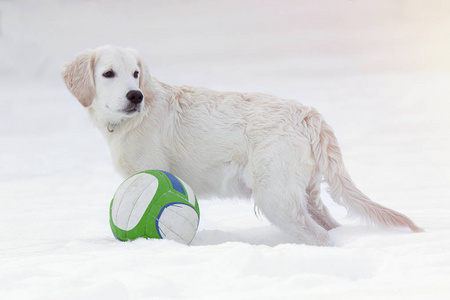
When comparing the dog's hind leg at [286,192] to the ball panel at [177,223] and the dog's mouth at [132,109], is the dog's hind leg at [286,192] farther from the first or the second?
the dog's mouth at [132,109]

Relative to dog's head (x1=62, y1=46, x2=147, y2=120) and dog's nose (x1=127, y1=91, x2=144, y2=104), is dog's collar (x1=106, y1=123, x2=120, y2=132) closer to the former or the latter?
dog's head (x1=62, y1=46, x2=147, y2=120)

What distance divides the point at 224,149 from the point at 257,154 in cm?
34

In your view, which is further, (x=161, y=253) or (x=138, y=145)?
(x=138, y=145)

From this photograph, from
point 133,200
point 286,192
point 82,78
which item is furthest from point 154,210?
point 82,78

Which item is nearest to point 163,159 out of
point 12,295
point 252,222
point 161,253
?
point 252,222

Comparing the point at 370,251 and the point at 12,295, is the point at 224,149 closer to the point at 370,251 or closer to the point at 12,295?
the point at 370,251

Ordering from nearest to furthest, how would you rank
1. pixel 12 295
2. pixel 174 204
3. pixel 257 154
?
pixel 12 295 → pixel 174 204 → pixel 257 154

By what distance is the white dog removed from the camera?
423cm

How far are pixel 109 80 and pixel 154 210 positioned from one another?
131cm

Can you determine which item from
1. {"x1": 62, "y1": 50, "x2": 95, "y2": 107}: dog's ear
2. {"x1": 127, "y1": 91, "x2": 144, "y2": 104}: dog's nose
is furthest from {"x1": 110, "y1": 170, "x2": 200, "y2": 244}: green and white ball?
{"x1": 62, "y1": 50, "x2": 95, "y2": 107}: dog's ear

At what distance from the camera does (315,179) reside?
4383 millimetres

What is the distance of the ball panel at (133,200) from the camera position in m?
3.89

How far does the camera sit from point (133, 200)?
155 inches

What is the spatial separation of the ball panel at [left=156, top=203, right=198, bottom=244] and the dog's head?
1017mm
